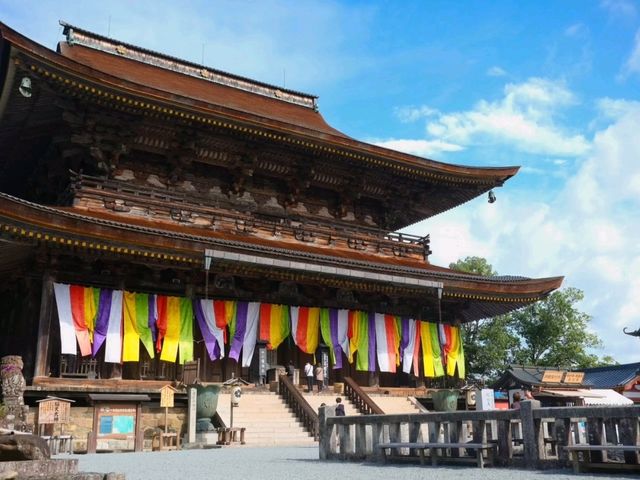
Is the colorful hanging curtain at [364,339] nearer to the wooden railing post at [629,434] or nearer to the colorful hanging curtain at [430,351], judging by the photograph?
the colorful hanging curtain at [430,351]

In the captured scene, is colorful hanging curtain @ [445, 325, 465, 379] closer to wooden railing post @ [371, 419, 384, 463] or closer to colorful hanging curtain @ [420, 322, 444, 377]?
colorful hanging curtain @ [420, 322, 444, 377]

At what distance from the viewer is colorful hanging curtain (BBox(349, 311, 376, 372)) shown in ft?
68.4

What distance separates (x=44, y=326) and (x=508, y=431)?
11613 mm

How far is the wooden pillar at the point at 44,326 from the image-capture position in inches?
622

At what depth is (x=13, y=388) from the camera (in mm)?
14172

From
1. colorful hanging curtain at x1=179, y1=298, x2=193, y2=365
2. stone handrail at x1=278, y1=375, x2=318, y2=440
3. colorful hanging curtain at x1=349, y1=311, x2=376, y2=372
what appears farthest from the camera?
colorful hanging curtain at x1=349, y1=311, x2=376, y2=372

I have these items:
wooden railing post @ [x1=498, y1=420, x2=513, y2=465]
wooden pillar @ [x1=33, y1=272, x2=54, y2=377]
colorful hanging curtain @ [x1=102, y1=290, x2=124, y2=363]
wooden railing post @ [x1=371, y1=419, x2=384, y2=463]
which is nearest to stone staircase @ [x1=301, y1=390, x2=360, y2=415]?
colorful hanging curtain @ [x1=102, y1=290, x2=124, y2=363]

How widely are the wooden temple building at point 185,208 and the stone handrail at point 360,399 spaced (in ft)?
5.01

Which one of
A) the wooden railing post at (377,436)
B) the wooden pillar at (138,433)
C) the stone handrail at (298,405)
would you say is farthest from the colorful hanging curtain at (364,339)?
the wooden railing post at (377,436)

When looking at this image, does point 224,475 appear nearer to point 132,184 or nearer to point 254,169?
point 132,184

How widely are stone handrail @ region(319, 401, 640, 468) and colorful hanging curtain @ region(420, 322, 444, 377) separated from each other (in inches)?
416

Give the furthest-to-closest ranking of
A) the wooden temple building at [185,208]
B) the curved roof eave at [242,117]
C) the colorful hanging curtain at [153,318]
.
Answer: the colorful hanging curtain at [153,318] < the wooden temple building at [185,208] < the curved roof eave at [242,117]

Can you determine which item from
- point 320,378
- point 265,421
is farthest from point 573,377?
point 265,421

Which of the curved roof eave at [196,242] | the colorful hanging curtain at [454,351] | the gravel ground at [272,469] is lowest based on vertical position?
the gravel ground at [272,469]
